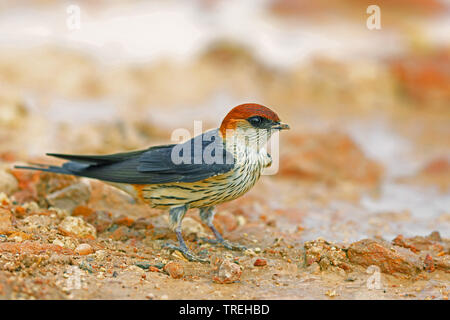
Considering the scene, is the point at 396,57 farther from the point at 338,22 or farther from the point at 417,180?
the point at 417,180

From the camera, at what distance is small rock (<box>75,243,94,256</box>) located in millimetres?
4211

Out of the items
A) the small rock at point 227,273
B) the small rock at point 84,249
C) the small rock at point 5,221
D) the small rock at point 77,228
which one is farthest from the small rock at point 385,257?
the small rock at point 5,221

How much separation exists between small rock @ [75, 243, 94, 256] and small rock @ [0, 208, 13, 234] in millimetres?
608

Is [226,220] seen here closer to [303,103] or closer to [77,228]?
[77,228]

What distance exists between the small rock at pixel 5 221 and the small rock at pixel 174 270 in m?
1.37

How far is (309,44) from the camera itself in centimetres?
1393

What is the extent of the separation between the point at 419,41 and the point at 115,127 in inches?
350

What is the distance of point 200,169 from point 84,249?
45.0 inches

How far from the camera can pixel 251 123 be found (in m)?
4.68

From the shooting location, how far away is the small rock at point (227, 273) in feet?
12.7

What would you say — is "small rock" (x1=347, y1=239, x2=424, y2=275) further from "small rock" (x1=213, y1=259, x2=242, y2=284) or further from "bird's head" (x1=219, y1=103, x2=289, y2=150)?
"bird's head" (x1=219, y1=103, x2=289, y2=150)

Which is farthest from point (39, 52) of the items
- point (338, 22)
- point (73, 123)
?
point (338, 22)

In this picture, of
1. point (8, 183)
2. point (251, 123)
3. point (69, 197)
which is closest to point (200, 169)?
point (251, 123)

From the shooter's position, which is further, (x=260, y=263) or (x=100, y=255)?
(x=260, y=263)
